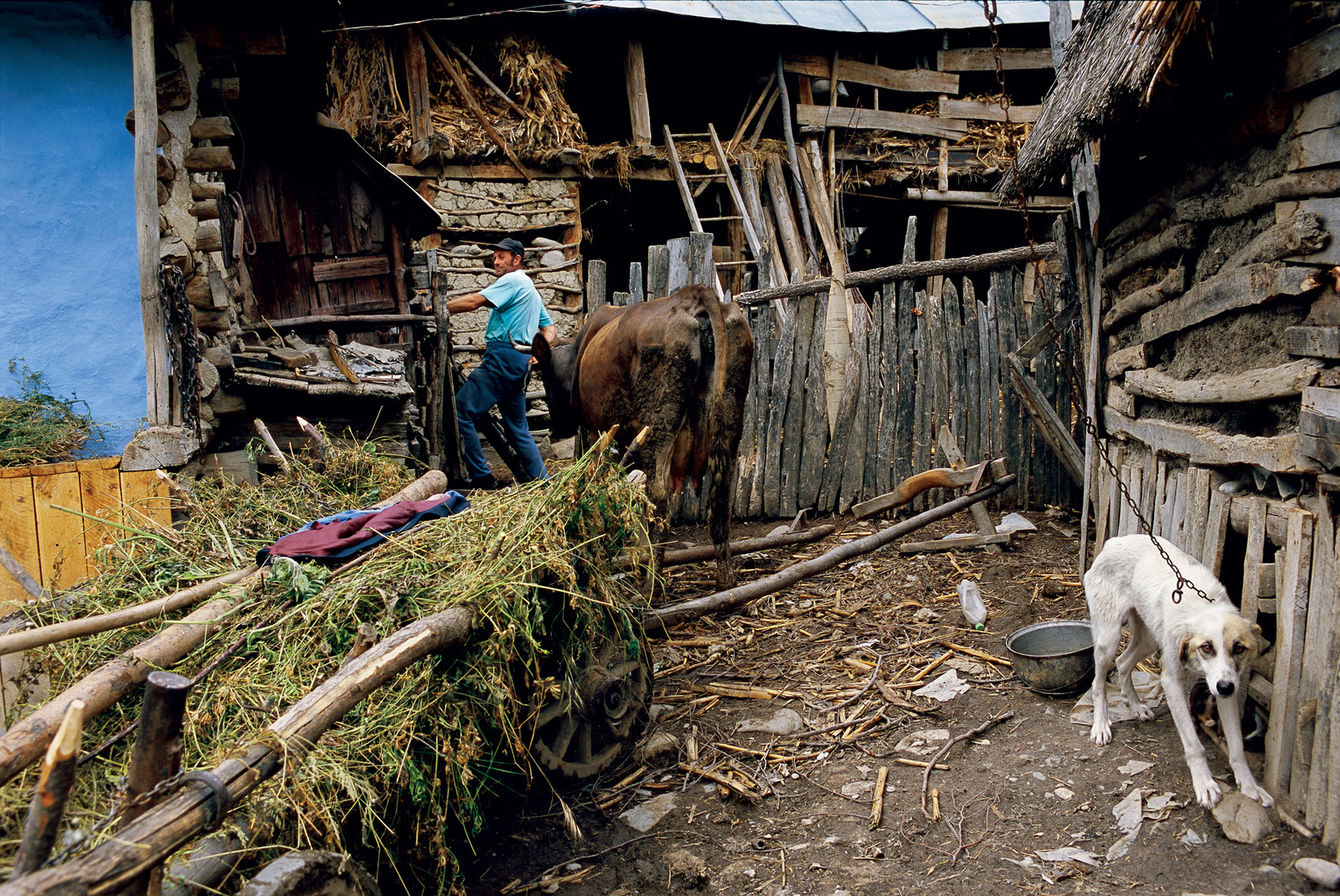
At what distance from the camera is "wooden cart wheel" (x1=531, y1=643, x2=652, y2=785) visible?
3.36 m

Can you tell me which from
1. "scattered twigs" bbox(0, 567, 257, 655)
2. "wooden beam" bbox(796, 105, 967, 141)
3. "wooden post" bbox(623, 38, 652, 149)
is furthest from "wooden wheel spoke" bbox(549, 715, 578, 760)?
"wooden beam" bbox(796, 105, 967, 141)

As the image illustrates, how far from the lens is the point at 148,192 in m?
5.16

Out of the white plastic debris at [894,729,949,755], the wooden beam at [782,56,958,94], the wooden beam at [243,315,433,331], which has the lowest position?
the white plastic debris at [894,729,949,755]

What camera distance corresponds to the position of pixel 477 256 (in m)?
10.8

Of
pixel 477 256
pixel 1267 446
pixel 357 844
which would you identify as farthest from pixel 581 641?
pixel 477 256

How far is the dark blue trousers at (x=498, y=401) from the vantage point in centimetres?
736

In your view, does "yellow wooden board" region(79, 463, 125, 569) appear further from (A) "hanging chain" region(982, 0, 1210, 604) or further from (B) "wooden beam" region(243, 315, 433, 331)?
(A) "hanging chain" region(982, 0, 1210, 604)

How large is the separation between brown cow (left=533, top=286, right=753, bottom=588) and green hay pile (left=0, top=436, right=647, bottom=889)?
169 centimetres

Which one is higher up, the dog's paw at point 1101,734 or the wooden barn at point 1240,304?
the wooden barn at point 1240,304

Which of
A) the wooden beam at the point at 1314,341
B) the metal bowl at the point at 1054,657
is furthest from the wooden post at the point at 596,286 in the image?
the wooden beam at the point at 1314,341

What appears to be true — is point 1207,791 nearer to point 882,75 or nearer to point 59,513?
point 59,513

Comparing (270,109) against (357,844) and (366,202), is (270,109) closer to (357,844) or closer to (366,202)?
(366,202)

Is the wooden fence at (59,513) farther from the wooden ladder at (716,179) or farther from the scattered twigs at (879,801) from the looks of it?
the wooden ladder at (716,179)

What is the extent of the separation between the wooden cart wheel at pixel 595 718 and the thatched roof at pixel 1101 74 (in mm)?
3155
